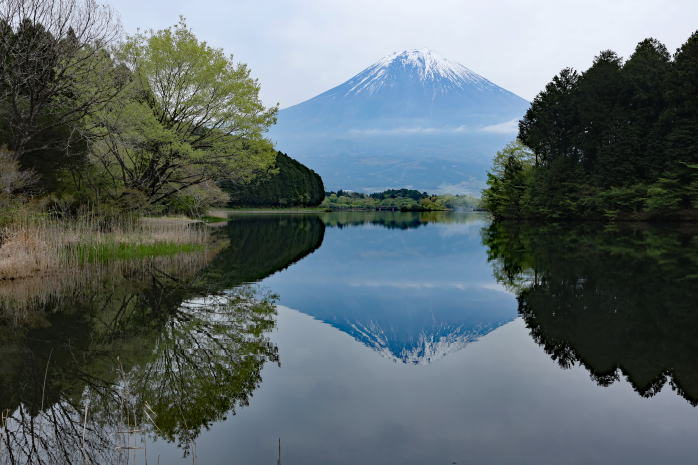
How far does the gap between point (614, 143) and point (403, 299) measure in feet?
117

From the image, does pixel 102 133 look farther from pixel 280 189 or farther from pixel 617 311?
pixel 280 189

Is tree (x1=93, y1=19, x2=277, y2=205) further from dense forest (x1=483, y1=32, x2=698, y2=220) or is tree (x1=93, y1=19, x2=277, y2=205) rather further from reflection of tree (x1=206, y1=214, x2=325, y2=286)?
dense forest (x1=483, y1=32, x2=698, y2=220)

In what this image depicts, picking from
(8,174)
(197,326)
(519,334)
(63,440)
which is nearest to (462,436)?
(63,440)

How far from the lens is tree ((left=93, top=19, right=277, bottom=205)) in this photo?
61.4 ft

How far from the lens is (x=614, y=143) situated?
131 feet

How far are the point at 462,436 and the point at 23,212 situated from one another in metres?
12.8

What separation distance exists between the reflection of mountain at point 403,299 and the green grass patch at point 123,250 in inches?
164

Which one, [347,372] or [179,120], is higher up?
[179,120]

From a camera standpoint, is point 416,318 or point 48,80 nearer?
point 416,318

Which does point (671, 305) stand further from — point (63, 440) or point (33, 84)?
point (33, 84)

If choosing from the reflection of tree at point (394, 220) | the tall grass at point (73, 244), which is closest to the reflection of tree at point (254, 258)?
the tall grass at point (73, 244)

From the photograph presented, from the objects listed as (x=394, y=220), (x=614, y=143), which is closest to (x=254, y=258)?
(x=614, y=143)

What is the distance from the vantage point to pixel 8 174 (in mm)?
13594

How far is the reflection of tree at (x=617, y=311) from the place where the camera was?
18.4ft
